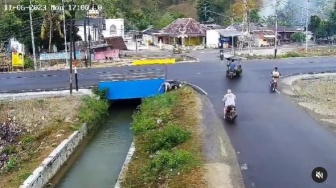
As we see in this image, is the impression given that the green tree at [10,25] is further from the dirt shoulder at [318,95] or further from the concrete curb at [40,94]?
the dirt shoulder at [318,95]

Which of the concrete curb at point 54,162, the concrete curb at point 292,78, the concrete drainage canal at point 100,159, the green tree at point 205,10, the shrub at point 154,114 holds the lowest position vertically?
the concrete drainage canal at point 100,159

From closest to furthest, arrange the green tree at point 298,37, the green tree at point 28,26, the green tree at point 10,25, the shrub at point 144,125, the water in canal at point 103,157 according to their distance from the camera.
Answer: the water in canal at point 103,157
the shrub at point 144,125
the green tree at point 10,25
the green tree at point 28,26
the green tree at point 298,37

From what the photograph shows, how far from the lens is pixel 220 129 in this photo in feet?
71.6

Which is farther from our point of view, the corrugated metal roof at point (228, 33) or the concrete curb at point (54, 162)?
the corrugated metal roof at point (228, 33)

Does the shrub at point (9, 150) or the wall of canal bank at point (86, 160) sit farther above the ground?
the shrub at point (9, 150)

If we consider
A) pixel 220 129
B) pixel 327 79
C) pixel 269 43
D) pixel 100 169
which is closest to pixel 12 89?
pixel 100 169

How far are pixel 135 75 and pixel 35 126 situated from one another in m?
14.1

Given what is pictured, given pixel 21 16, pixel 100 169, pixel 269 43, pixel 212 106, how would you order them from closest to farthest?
pixel 100 169 → pixel 212 106 → pixel 21 16 → pixel 269 43

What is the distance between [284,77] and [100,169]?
784 inches

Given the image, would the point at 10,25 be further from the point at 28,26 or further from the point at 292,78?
the point at 292,78

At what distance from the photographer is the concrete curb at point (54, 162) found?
730 inches

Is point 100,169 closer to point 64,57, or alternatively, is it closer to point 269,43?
point 64,57

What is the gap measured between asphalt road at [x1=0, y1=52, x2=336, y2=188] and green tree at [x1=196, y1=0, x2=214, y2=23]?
54789 millimetres

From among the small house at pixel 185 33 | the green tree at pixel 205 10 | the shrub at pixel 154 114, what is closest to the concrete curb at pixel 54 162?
the shrub at pixel 154 114
